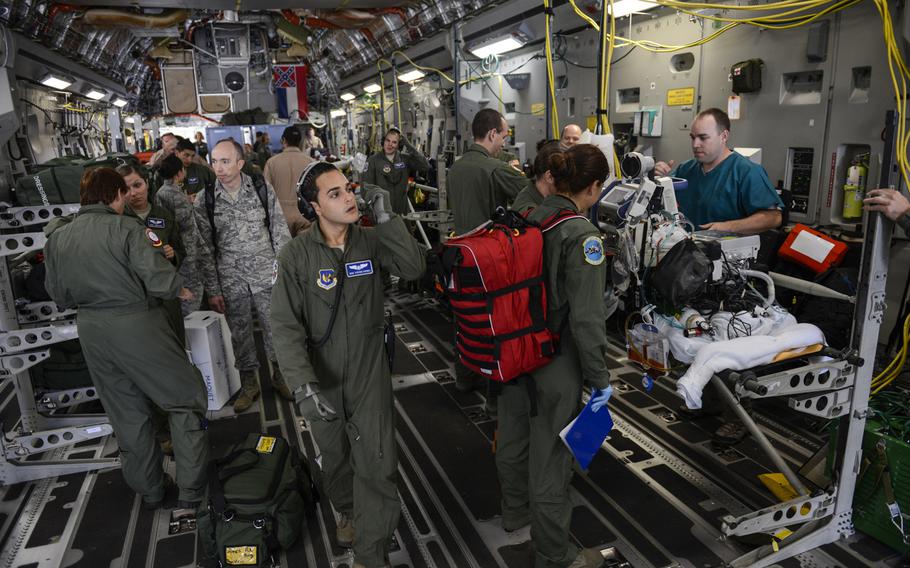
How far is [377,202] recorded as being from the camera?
Result: 2652mm

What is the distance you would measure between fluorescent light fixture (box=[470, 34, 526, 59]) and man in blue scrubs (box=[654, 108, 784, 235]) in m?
4.08

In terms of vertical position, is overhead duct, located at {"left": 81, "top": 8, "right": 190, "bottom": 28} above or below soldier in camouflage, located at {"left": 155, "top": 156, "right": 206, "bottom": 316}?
above

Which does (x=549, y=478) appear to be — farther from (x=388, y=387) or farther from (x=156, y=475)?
(x=156, y=475)

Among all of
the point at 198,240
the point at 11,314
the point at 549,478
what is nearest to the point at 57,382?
the point at 11,314

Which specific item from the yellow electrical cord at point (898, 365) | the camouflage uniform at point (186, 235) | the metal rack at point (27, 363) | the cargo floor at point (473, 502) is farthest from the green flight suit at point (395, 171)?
the yellow electrical cord at point (898, 365)

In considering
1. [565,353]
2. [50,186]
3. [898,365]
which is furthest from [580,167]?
[50,186]

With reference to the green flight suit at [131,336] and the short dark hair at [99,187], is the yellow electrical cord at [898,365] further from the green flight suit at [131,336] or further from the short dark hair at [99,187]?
the short dark hair at [99,187]

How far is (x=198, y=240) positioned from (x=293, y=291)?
2.22 m

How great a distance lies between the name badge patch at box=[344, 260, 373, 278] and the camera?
251 cm

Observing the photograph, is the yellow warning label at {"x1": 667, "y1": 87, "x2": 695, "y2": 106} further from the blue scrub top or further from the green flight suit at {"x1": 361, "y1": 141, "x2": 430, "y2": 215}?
the green flight suit at {"x1": 361, "y1": 141, "x2": 430, "y2": 215}

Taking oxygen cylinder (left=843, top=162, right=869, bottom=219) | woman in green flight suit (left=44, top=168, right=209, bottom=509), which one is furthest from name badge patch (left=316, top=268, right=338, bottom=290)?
oxygen cylinder (left=843, top=162, right=869, bottom=219)

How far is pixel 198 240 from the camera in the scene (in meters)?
4.31

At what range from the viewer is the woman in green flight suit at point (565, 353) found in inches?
92.2

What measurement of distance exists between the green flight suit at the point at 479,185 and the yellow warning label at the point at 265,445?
2.09 m
